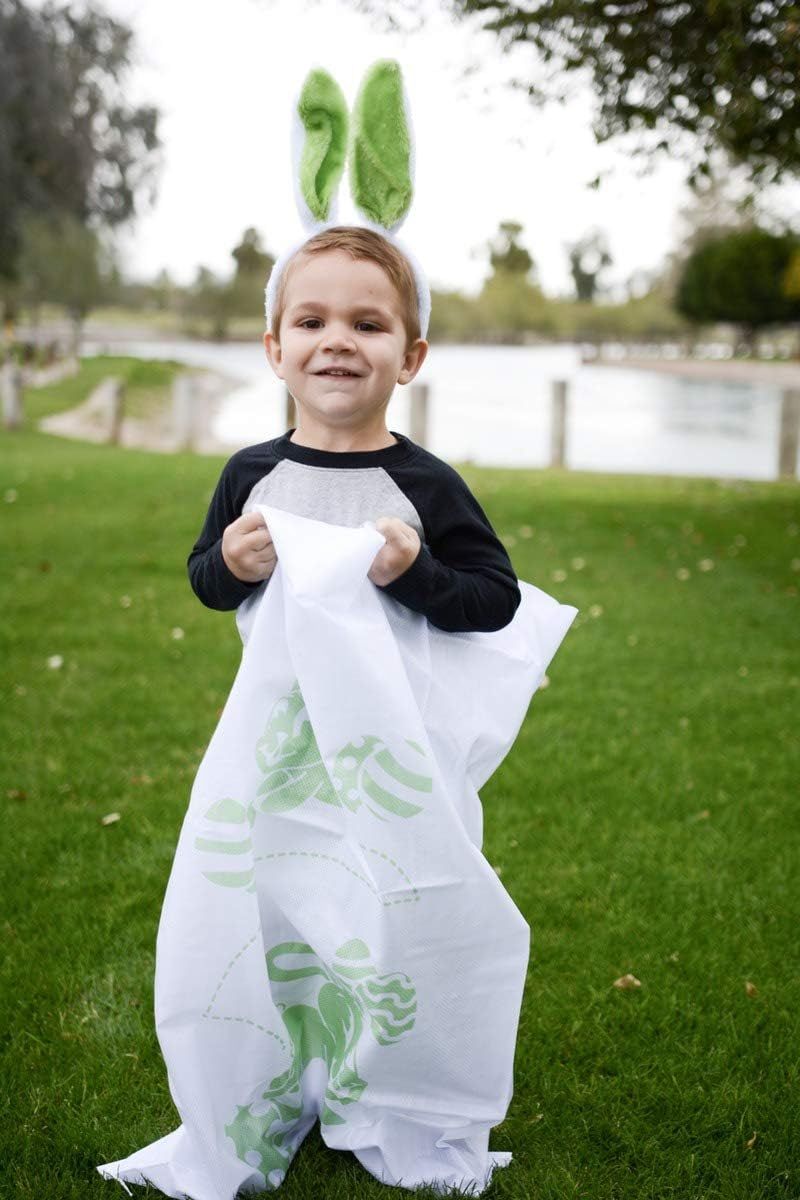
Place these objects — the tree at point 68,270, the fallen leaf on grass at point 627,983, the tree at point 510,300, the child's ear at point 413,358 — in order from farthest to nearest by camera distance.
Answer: the tree at point 510,300
the tree at point 68,270
the fallen leaf on grass at point 627,983
the child's ear at point 413,358

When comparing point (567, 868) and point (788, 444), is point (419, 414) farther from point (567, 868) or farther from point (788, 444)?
point (567, 868)

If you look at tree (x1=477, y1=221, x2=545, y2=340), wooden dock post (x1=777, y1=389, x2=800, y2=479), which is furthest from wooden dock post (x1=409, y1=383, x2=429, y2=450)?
tree (x1=477, y1=221, x2=545, y2=340)

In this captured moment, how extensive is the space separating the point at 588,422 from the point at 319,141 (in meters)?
23.7

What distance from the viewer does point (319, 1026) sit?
261cm

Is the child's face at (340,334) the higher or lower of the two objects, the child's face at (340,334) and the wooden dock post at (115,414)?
the higher

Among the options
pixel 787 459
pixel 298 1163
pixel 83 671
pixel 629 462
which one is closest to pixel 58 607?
pixel 83 671

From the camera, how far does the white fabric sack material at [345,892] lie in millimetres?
2209

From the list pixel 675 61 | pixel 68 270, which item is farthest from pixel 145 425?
pixel 675 61

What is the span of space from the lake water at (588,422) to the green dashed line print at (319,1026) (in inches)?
258

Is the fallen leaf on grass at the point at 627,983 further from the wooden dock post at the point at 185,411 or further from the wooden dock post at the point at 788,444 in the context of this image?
the wooden dock post at the point at 185,411

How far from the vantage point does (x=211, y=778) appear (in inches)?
89.5

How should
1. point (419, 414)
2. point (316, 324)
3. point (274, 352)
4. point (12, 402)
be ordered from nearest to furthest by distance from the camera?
point (316, 324), point (274, 352), point (419, 414), point (12, 402)

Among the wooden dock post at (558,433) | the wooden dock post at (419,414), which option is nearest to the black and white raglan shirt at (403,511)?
the wooden dock post at (419,414)

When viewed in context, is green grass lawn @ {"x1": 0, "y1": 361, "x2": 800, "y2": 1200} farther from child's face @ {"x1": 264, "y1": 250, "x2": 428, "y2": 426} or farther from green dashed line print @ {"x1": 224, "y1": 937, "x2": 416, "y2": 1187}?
child's face @ {"x1": 264, "y1": 250, "x2": 428, "y2": 426}
